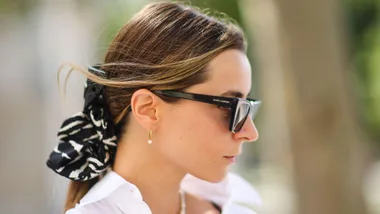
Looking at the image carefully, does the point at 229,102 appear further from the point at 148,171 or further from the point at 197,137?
the point at 148,171

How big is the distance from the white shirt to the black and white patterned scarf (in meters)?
0.04

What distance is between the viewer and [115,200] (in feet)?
4.37

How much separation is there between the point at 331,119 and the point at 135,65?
1313mm

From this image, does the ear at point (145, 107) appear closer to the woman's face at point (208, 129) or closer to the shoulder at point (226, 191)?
the woman's face at point (208, 129)

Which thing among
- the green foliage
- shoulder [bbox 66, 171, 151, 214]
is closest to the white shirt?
shoulder [bbox 66, 171, 151, 214]

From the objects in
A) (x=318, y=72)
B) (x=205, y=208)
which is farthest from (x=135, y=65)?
(x=318, y=72)

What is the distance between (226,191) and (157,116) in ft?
1.04

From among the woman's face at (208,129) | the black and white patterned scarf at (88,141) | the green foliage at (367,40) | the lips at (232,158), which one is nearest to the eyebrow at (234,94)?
the woman's face at (208,129)

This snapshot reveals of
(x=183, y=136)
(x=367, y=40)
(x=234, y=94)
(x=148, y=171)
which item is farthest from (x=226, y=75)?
(x=367, y=40)

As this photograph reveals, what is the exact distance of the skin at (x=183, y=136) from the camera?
4.32ft

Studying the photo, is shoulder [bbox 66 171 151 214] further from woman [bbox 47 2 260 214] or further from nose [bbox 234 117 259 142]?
nose [bbox 234 117 259 142]

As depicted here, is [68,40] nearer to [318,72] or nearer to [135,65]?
[318,72]

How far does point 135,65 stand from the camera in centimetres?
133

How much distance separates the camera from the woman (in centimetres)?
131
